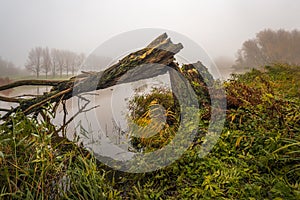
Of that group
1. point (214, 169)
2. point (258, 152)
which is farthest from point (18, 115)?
point (258, 152)

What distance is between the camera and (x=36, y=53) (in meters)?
1.27

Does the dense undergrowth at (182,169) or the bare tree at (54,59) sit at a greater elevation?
the bare tree at (54,59)

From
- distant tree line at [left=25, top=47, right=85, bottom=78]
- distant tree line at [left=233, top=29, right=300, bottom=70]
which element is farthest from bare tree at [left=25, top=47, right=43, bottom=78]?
distant tree line at [left=233, top=29, right=300, bottom=70]

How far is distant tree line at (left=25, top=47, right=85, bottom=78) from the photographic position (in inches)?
48.8

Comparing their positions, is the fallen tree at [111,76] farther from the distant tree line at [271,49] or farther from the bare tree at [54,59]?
the distant tree line at [271,49]

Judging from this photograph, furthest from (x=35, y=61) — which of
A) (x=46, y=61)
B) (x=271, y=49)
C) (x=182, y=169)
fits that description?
(x=271, y=49)

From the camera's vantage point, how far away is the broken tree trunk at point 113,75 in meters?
1.09

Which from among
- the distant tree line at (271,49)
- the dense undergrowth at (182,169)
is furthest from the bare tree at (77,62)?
the distant tree line at (271,49)

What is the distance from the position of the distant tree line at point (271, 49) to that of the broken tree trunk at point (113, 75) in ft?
2.51

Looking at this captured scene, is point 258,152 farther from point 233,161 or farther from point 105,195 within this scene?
point 105,195

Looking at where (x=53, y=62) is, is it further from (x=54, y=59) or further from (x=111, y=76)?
(x=111, y=76)

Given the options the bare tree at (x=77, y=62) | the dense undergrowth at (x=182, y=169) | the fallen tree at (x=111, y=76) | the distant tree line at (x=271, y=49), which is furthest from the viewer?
the distant tree line at (x=271, y=49)

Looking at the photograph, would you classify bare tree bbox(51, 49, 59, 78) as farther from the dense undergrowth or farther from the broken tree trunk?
the dense undergrowth

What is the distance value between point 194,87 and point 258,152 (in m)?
0.43
